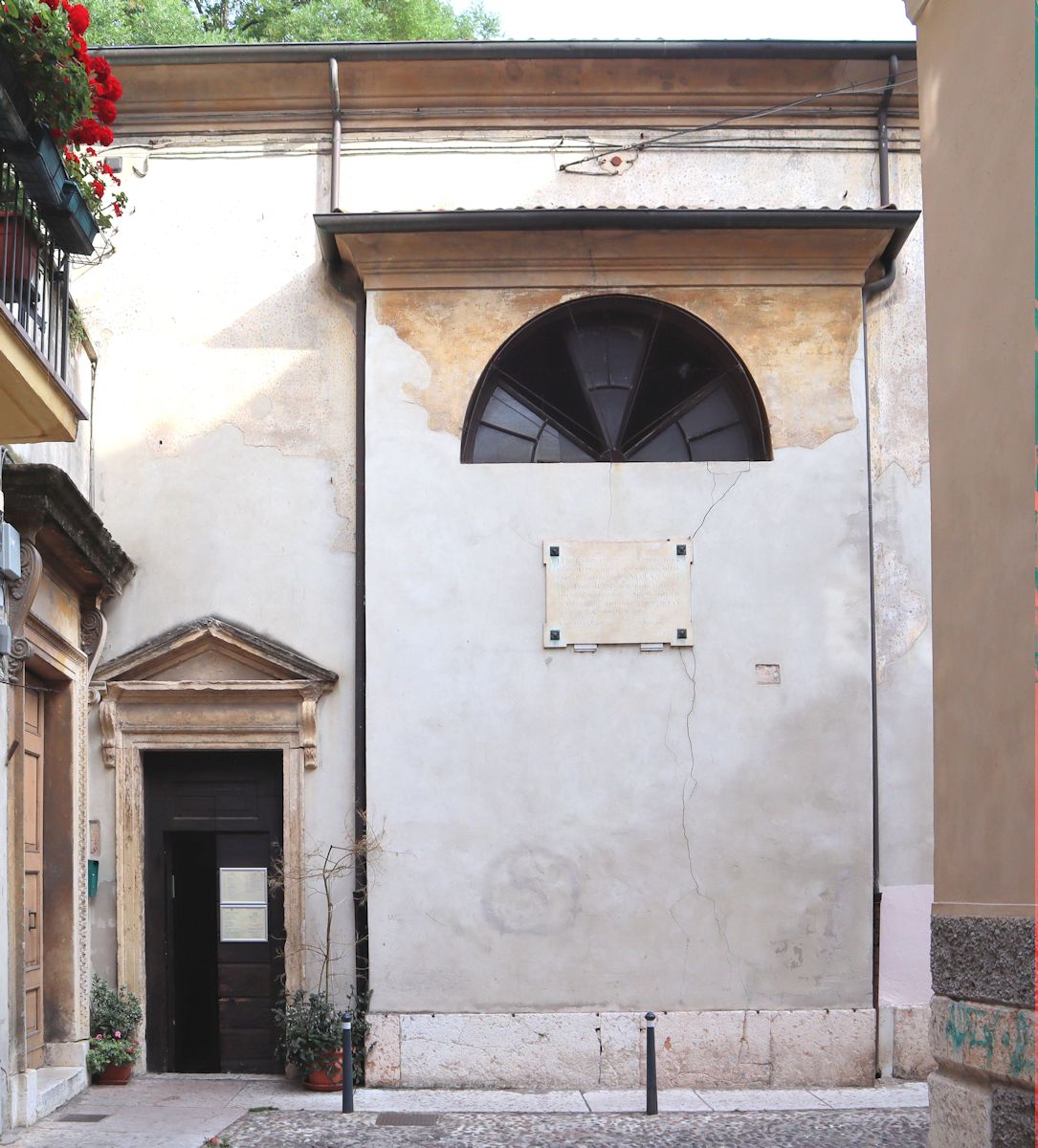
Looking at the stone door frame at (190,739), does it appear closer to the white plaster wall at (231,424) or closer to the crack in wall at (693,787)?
the white plaster wall at (231,424)

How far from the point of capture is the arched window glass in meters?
11.8

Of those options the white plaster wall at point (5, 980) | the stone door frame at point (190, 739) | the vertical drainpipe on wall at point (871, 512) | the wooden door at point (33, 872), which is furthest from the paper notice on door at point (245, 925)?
the vertical drainpipe on wall at point (871, 512)

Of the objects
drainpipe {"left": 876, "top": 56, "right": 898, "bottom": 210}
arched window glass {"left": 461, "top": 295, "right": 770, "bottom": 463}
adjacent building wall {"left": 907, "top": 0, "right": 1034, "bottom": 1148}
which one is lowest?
adjacent building wall {"left": 907, "top": 0, "right": 1034, "bottom": 1148}

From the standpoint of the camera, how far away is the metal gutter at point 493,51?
1162cm

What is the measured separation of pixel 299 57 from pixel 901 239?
16.3 ft

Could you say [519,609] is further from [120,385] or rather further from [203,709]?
[120,385]

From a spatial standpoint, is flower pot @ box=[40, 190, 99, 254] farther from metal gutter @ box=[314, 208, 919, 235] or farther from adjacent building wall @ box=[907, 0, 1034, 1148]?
adjacent building wall @ box=[907, 0, 1034, 1148]

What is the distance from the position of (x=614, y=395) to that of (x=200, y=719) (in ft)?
13.5

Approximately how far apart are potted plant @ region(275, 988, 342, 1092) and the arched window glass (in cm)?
437

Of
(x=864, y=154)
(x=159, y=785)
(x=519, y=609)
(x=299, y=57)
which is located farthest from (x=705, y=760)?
(x=299, y=57)

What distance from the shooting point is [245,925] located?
11328 mm

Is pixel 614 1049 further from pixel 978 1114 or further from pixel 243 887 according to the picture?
pixel 978 1114

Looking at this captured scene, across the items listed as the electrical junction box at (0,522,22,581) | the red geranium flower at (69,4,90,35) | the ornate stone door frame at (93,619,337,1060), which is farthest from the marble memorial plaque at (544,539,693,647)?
the red geranium flower at (69,4,90,35)

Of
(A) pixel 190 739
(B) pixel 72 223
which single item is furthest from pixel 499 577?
(B) pixel 72 223
